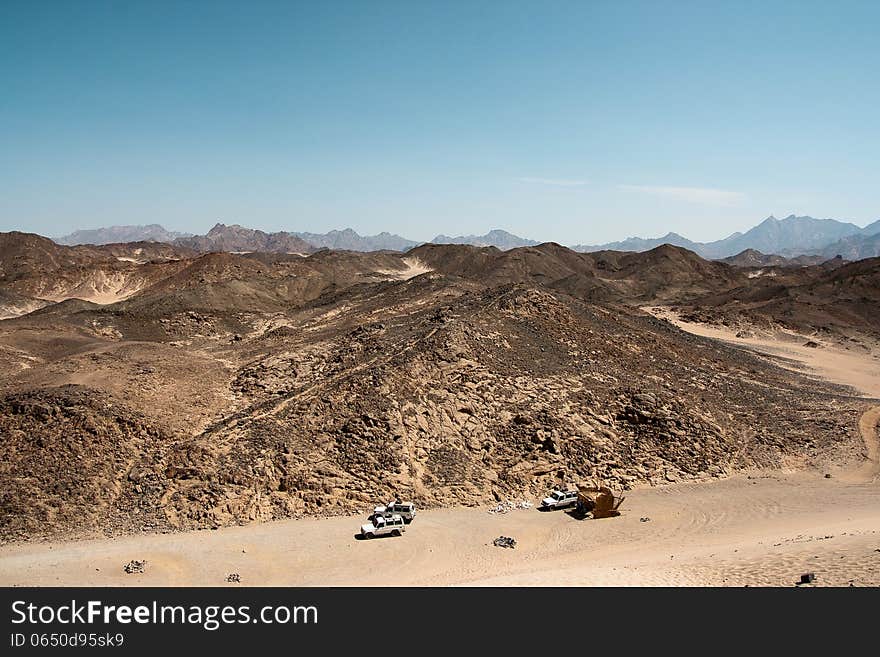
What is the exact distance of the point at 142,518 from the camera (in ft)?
58.1

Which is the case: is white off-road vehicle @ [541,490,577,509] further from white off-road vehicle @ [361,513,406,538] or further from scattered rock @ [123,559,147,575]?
scattered rock @ [123,559,147,575]

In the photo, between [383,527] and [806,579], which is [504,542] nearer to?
[383,527]

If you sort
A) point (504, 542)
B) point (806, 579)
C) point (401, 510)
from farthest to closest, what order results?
1. point (401, 510)
2. point (504, 542)
3. point (806, 579)

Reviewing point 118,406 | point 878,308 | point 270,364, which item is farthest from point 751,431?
point 878,308

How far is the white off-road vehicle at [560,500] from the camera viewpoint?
18.9 metres

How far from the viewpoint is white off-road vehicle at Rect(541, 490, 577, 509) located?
62.1 feet

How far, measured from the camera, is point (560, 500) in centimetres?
1902

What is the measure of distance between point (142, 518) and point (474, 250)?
10617 cm

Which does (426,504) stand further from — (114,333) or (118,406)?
(114,333)

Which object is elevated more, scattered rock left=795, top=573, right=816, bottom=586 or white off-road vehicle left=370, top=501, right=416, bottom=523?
scattered rock left=795, top=573, right=816, bottom=586

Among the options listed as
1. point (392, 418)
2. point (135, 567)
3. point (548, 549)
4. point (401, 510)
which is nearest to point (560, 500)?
point (548, 549)

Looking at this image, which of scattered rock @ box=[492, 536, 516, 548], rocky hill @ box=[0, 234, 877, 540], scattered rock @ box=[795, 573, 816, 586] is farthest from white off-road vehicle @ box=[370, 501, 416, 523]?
scattered rock @ box=[795, 573, 816, 586]

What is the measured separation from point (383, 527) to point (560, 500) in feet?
20.0

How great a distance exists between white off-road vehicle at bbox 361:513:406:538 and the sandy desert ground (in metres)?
0.26
